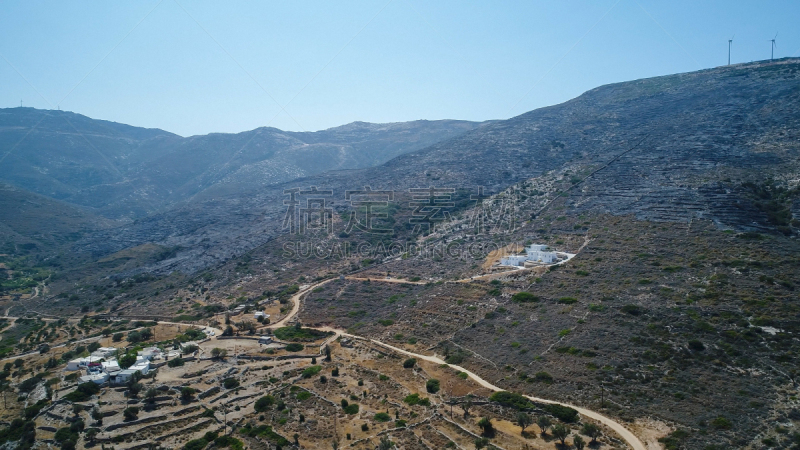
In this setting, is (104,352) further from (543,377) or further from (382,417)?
(543,377)

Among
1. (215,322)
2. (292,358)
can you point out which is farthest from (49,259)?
(292,358)

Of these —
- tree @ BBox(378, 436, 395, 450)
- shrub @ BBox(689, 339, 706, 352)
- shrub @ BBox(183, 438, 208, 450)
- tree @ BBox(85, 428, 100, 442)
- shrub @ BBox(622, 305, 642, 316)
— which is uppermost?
shrub @ BBox(622, 305, 642, 316)

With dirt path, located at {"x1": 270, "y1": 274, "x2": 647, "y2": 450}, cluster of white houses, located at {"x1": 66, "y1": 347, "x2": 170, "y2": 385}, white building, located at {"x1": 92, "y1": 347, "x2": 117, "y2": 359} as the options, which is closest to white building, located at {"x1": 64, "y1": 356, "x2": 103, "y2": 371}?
cluster of white houses, located at {"x1": 66, "y1": 347, "x2": 170, "y2": 385}

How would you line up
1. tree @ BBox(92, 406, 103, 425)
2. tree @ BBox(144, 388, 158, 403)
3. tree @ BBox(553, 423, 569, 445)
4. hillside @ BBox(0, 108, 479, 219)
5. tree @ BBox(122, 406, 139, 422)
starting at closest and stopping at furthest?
1. tree @ BBox(553, 423, 569, 445)
2. tree @ BBox(92, 406, 103, 425)
3. tree @ BBox(122, 406, 139, 422)
4. tree @ BBox(144, 388, 158, 403)
5. hillside @ BBox(0, 108, 479, 219)

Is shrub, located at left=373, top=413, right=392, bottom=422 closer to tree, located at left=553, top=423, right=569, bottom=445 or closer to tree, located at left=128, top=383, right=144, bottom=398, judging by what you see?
tree, located at left=553, top=423, right=569, bottom=445

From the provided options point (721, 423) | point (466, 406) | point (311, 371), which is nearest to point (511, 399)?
point (466, 406)

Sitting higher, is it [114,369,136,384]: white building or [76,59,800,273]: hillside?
[76,59,800,273]: hillside

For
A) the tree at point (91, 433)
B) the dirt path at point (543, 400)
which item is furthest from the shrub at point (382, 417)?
the tree at point (91, 433)
